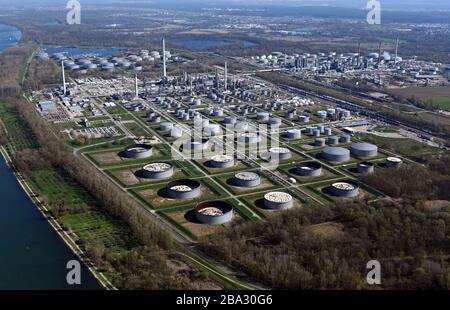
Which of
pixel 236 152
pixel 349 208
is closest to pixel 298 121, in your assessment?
pixel 236 152

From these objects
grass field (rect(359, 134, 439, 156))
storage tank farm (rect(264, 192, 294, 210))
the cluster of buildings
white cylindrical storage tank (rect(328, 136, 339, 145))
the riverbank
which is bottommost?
the riverbank

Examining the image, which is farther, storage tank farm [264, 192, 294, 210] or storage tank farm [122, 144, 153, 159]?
storage tank farm [122, 144, 153, 159]

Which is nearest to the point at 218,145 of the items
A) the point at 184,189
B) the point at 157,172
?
the point at 157,172

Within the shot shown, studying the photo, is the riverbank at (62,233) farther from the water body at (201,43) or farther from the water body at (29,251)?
the water body at (201,43)

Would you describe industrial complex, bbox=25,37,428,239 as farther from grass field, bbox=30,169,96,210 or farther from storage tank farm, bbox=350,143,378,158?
grass field, bbox=30,169,96,210

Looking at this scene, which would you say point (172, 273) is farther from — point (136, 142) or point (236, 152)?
point (136, 142)

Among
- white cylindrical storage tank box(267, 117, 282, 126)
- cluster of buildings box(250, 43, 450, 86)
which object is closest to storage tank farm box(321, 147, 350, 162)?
white cylindrical storage tank box(267, 117, 282, 126)

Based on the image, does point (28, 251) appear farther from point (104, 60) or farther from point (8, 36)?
point (8, 36)
